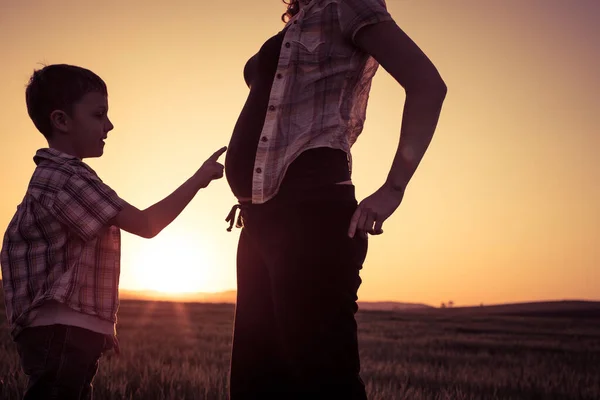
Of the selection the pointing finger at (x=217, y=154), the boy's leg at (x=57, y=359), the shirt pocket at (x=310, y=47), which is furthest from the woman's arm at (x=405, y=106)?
the boy's leg at (x=57, y=359)

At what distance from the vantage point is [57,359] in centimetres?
248

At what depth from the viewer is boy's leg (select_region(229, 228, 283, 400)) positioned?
2500mm

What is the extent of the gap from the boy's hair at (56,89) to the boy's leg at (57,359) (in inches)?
33.1

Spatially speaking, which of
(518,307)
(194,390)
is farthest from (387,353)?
(518,307)

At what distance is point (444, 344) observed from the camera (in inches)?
597

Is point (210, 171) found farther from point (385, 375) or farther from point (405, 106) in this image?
point (385, 375)

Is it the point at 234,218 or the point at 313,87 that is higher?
the point at 313,87

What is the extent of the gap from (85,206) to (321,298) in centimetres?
105

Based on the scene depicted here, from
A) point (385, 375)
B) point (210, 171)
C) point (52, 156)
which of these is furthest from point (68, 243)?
point (385, 375)

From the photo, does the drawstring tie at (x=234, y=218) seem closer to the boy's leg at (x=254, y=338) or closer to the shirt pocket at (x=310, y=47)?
the boy's leg at (x=254, y=338)

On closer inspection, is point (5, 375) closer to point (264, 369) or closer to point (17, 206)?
point (17, 206)

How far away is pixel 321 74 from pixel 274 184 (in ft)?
1.38

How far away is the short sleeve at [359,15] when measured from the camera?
7.38ft

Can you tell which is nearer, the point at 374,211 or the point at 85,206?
the point at 374,211
